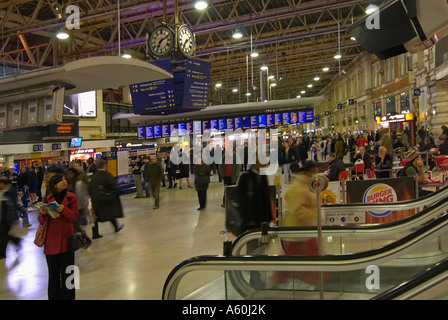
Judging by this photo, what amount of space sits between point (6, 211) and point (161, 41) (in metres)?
7.17

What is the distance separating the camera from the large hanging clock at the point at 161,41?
12.3 m

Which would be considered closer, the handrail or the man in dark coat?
the handrail

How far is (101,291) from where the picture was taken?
5.72 m

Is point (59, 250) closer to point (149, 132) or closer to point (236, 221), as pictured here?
point (236, 221)

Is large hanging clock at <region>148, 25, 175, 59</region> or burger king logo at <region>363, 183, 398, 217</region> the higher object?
large hanging clock at <region>148, 25, 175, 59</region>

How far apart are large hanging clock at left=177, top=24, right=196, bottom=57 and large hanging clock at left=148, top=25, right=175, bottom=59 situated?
0.22m

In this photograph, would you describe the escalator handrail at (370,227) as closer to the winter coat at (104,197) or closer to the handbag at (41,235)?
the handbag at (41,235)

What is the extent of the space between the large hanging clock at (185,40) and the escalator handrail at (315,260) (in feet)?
32.1

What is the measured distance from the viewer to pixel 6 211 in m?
7.29

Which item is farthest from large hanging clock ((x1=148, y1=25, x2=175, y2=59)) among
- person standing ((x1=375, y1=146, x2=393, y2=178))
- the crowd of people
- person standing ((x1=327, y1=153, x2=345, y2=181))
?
person standing ((x1=375, y1=146, x2=393, y2=178))

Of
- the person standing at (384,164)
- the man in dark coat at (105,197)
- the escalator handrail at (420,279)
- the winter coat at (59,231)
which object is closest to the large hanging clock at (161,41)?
the man in dark coat at (105,197)

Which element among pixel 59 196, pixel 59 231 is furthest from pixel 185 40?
pixel 59 231

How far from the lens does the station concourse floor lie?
5.81m

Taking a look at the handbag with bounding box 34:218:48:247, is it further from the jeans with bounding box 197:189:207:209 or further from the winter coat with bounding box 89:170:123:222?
the jeans with bounding box 197:189:207:209
